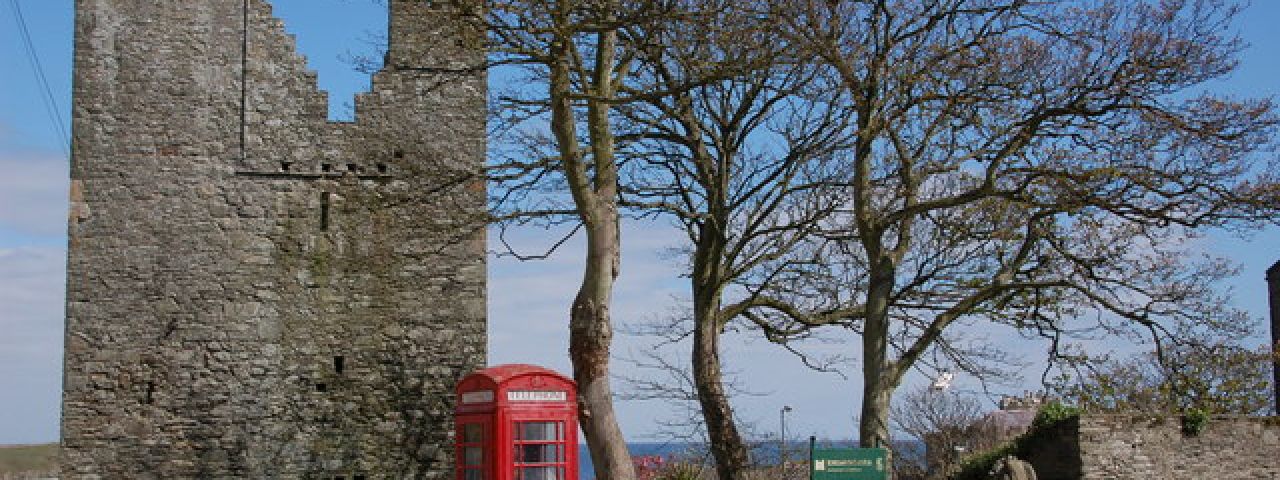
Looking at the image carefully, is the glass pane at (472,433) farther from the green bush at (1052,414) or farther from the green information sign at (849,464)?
the green bush at (1052,414)

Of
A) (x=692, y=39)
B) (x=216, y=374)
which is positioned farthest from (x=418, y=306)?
(x=692, y=39)

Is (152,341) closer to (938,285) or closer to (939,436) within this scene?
(938,285)

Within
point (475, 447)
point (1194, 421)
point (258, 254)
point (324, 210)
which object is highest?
point (324, 210)

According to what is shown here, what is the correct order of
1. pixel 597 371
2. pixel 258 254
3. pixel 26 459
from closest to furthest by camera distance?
pixel 597 371, pixel 258 254, pixel 26 459

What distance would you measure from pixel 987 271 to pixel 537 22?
627 cm

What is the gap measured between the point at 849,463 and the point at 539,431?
2.80 meters

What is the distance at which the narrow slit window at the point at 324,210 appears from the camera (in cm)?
1634

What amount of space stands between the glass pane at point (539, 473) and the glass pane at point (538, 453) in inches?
2.7

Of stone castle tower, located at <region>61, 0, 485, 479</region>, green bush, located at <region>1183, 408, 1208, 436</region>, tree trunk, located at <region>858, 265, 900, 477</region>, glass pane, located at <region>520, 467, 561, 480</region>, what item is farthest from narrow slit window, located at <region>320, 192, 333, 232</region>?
green bush, located at <region>1183, 408, 1208, 436</region>

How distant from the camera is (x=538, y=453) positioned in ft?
41.4

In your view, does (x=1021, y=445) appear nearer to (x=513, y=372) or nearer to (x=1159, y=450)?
(x=1159, y=450)

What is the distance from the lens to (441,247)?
650 inches

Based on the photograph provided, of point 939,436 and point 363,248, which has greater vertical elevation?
point 363,248

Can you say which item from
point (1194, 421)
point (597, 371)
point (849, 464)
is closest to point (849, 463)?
point (849, 464)
